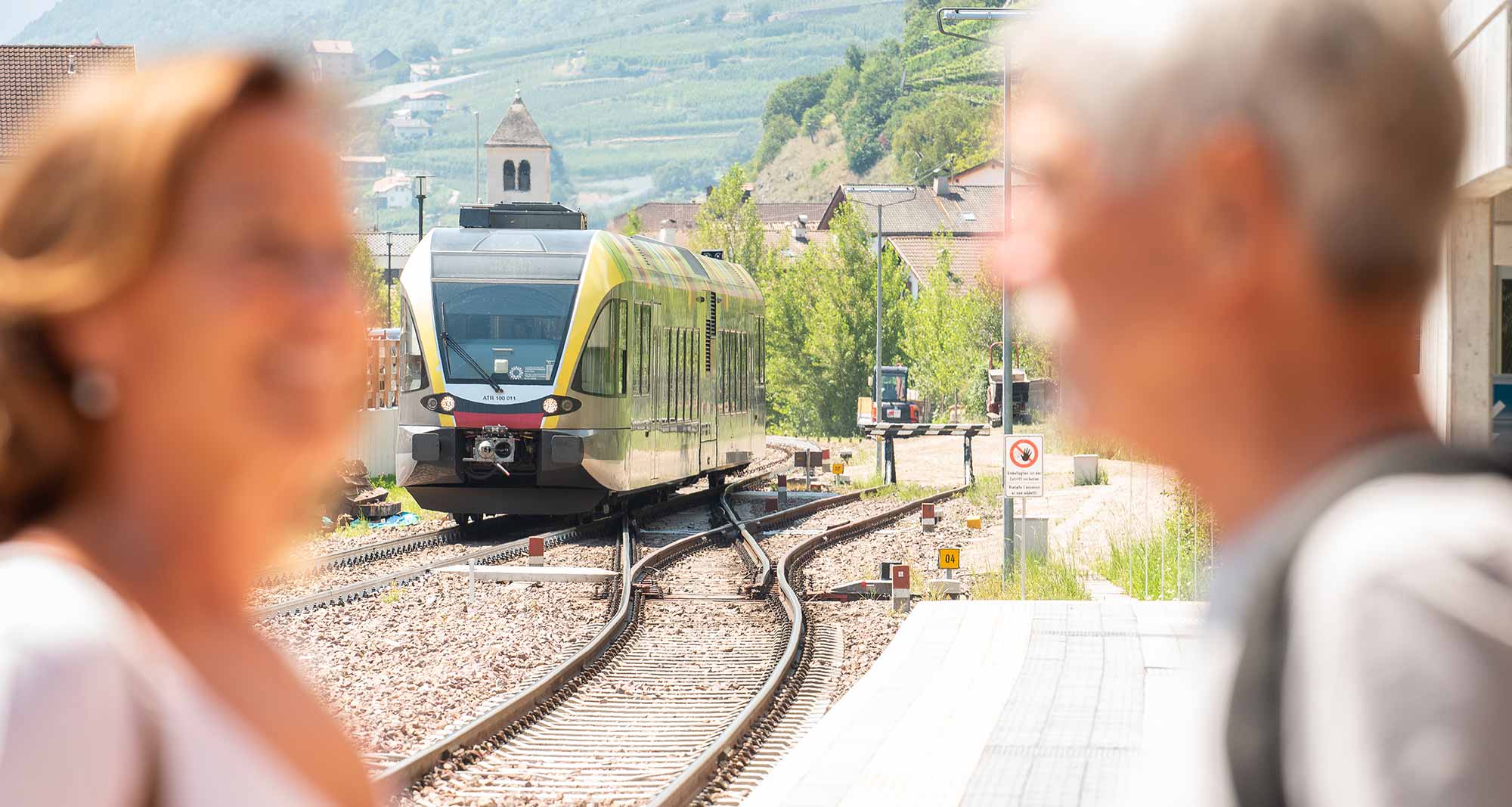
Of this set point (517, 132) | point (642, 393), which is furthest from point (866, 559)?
point (517, 132)

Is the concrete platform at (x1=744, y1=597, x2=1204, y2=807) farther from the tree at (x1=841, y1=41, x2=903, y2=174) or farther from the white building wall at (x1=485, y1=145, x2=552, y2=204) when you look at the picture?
the tree at (x1=841, y1=41, x2=903, y2=174)

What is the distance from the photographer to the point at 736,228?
74125 millimetres

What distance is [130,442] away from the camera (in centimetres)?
116

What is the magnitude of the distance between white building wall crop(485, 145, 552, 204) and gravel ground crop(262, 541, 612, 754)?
111369 millimetres

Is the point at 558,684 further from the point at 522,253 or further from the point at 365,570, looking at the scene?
the point at 522,253

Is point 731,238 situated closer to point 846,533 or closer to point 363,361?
point 846,533

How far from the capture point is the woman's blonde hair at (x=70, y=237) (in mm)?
1128

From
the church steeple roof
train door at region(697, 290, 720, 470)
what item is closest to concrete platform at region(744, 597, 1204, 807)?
train door at region(697, 290, 720, 470)

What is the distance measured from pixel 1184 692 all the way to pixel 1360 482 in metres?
0.21

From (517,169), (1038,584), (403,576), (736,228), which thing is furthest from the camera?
(517,169)

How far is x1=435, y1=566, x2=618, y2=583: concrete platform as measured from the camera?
16328 millimetres

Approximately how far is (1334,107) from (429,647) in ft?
39.8

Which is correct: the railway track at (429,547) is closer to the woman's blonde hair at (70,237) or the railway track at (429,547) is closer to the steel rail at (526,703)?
the steel rail at (526,703)

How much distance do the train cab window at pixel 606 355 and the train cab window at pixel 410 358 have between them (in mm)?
1877
